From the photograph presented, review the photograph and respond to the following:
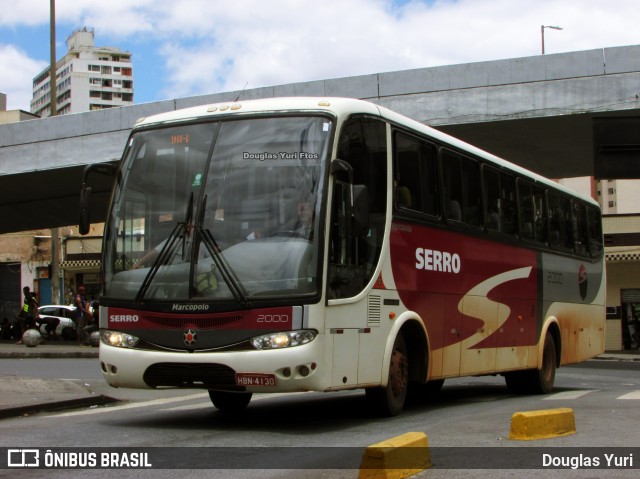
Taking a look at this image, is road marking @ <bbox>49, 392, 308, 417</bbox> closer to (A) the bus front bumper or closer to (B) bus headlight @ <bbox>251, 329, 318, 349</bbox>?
(A) the bus front bumper

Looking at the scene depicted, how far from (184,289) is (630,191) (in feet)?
210

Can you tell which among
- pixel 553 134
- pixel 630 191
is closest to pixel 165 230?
pixel 553 134

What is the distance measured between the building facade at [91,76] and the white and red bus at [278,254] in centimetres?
16781

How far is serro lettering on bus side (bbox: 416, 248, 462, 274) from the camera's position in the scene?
36.1 feet

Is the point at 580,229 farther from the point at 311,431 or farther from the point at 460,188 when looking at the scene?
the point at 311,431

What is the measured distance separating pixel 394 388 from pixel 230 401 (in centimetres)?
204

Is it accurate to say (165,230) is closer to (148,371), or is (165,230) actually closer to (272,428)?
(148,371)

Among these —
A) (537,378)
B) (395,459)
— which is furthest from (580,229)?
(395,459)

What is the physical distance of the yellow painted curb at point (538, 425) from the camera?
788cm

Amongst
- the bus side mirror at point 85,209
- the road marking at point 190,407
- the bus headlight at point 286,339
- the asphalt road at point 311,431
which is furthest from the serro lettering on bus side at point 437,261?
the bus side mirror at point 85,209

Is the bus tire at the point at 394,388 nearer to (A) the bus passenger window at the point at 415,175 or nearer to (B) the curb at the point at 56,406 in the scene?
(A) the bus passenger window at the point at 415,175

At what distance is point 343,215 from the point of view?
30.5 feet

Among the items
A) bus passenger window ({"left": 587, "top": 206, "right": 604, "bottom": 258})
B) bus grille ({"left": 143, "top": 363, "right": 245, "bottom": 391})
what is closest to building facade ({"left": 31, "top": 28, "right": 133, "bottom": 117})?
bus passenger window ({"left": 587, "top": 206, "right": 604, "bottom": 258})

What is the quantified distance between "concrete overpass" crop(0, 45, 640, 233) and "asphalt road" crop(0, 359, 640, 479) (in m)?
5.44
